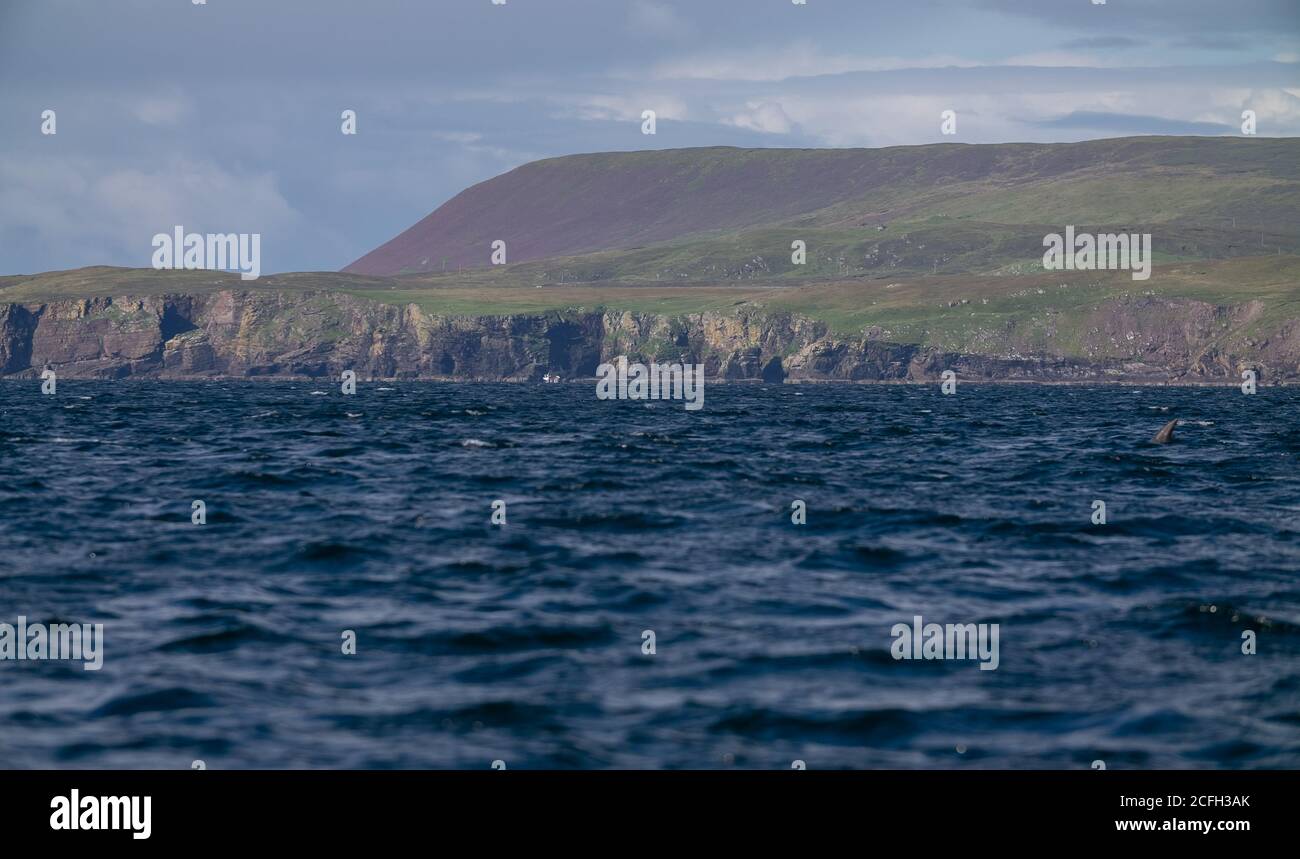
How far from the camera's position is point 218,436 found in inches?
2699

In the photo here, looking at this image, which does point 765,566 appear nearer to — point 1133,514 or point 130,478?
point 1133,514

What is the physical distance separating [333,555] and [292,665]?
9756 mm

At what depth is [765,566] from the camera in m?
29.5

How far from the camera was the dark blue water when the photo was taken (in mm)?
17469

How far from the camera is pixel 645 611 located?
82.0 feet

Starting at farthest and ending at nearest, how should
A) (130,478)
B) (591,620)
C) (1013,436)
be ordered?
1. (1013,436)
2. (130,478)
3. (591,620)

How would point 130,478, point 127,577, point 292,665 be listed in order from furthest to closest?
point 130,478
point 127,577
point 292,665

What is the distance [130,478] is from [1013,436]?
146 feet

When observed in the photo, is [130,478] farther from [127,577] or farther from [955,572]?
[955,572]

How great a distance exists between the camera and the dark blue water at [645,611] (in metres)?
17.5
